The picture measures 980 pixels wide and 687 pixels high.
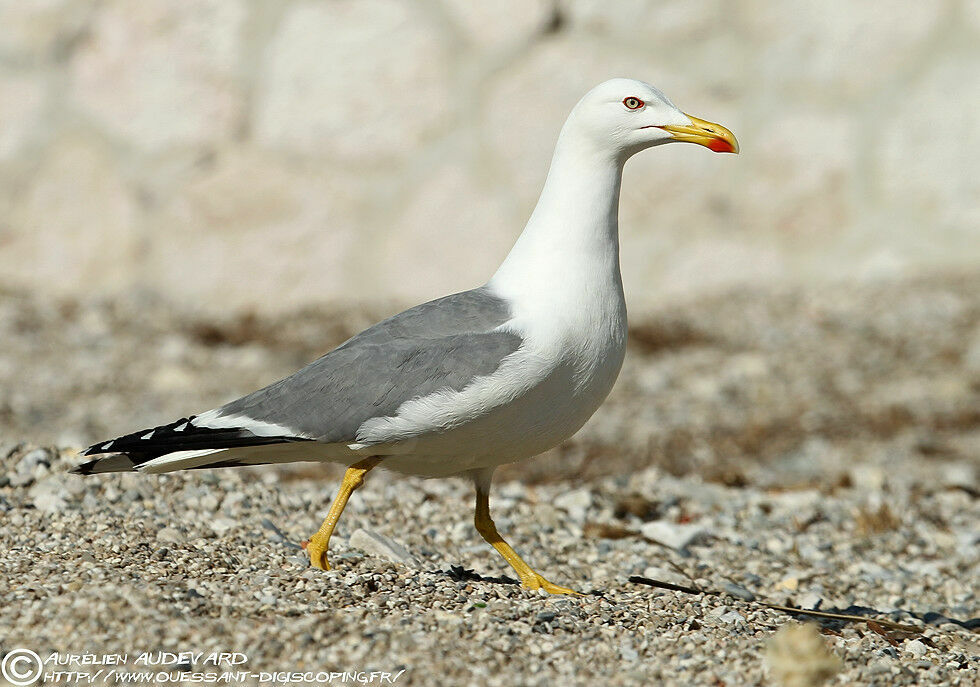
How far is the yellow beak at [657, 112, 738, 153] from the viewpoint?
155 inches

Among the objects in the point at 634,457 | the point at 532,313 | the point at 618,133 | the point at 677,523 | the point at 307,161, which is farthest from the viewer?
the point at 307,161

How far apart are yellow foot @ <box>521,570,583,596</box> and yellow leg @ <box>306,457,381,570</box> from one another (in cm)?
59

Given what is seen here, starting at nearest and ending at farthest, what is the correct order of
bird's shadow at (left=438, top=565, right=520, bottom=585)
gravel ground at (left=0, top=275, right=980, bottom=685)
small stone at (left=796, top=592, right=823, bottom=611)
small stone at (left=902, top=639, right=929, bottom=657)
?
1. gravel ground at (left=0, top=275, right=980, bottom=685)
2. small stone at (left=902, top=639, right=929, bottom=657)
3. bird's shadow at (left=438, top=565, right=520, bottom=585)
4. small stone at (left=796, top=592, right=823, bottom=611)

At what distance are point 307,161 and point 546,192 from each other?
5238mm

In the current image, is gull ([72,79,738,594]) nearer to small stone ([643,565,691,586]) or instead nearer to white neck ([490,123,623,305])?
white neck ([490,123,623,305])

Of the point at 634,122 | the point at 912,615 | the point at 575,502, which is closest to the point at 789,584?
the point at 912,615

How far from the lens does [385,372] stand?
3605 millimetres

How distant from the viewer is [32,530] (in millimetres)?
3871

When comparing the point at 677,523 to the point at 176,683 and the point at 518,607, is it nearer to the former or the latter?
the point at 518,607

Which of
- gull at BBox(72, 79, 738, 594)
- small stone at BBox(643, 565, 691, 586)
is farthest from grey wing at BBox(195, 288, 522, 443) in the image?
small stone at BBox(643, 565, 691, 586)

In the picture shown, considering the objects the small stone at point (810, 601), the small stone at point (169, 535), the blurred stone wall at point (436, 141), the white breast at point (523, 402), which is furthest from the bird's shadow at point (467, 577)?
the blurred stone wall at point (436, 141)

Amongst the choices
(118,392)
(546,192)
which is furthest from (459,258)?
(546,192)

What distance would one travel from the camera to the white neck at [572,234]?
3.76 meters

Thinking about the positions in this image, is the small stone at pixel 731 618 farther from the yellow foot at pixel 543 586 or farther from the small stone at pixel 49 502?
the small stone at pixel 49 502
